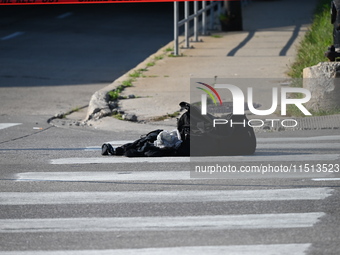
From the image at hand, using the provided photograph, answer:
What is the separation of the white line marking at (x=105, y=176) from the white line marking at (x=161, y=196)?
0.57 meters

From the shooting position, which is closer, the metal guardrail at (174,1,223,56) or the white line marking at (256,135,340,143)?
the white line marking at (256,135,340,143)

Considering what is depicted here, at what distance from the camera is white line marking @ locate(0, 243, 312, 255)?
17.6 ft

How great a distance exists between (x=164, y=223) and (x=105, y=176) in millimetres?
1814

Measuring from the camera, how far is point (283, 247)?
5.45 m

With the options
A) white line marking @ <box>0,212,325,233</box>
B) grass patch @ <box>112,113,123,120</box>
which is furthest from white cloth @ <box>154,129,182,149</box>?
grass patch @ <box>112,113,123,120</box>

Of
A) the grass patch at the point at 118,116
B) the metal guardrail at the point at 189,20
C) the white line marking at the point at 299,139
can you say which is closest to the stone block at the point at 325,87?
the white line marking at the point at 299,139

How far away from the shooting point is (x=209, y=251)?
541 centimetres

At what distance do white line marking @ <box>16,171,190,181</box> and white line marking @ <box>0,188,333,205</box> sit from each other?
0.57 m

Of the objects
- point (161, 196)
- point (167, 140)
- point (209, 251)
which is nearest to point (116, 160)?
point (167, 140)

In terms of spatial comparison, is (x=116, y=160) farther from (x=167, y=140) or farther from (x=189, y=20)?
(x=189, y=20)

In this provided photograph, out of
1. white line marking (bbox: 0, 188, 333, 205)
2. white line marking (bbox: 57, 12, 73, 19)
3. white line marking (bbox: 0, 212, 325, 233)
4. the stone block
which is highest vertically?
white line marking (bbox: 57, 12, 73, 19)

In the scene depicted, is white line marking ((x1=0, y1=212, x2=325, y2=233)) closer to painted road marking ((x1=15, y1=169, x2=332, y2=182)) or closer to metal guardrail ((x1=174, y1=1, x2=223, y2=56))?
painted road marking ((x1=15, y1=169, x2=332, y2=182))

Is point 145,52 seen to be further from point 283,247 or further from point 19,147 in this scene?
point 283,247

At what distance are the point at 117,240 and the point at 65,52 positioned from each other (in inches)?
576
